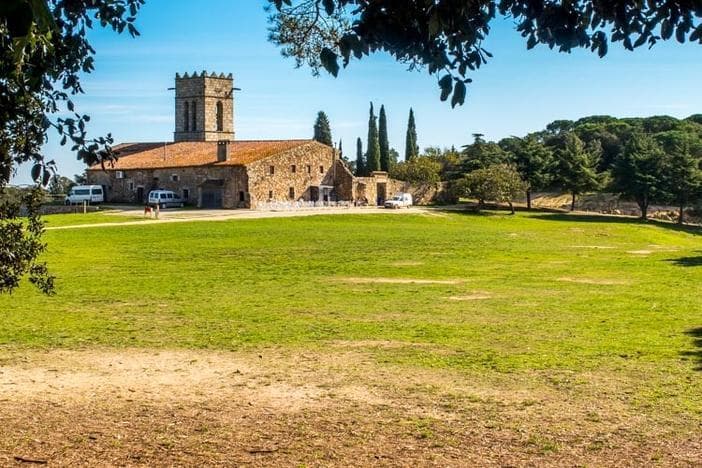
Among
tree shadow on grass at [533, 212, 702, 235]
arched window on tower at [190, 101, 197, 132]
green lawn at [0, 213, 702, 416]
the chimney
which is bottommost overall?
green lawn at [0, 213, 702, 416]

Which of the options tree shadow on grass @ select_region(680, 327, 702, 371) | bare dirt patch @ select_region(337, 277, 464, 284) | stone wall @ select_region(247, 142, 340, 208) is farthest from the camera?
stone wall @ select_region(247, 142, 340, 208)

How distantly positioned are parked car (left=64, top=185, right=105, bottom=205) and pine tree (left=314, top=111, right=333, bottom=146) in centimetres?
3603

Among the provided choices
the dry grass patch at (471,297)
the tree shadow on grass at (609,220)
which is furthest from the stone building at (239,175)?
the dry grass patch at (471,297)

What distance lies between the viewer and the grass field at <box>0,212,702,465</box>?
7938 millimetres

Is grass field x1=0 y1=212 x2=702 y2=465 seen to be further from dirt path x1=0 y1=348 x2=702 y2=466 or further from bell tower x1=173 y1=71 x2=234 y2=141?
bell tower x1=173 y1=71 x2=234 y2=141

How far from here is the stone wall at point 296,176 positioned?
65.2m

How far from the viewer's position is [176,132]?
8869 cm

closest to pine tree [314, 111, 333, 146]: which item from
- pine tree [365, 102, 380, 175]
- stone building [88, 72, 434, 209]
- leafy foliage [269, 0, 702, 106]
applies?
pine tree [365, 102, 380, 175]

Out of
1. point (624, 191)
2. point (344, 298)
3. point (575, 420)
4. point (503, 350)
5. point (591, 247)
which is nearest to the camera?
point (575, 420)

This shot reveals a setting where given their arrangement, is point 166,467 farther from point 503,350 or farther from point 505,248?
point 505,248

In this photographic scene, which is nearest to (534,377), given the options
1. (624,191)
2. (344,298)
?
(344,298)

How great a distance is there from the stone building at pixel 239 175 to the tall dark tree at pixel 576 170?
15087mm

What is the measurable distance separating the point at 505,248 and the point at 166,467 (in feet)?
94.3

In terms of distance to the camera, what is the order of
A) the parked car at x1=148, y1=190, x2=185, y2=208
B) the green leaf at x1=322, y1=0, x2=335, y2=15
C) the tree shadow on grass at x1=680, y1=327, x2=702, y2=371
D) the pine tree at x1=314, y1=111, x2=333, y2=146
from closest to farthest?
the green leaf at x1=322, y1=0, x2=335, y2=15 → the tree shadow on grass at x1=680, y1=327, x2=702, y2=371 → the parked car at x1=148, y1=190, x2=185, y2=208 → the pine tree at x1=314, y1=111, x2=333, y2=146
